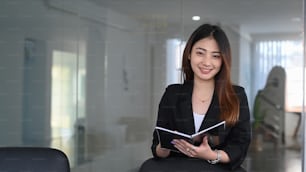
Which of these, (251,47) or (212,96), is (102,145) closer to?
(251,47)

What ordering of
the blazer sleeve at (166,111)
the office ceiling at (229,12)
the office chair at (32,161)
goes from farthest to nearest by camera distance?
the office ceiling at (229,12) < the blazer sleeve at (166,111) < the office chair at (32,161)

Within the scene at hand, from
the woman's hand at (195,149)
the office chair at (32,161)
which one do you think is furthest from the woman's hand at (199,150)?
the office chair at (32,161)

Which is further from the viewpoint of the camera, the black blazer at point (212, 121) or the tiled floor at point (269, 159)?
the tiled floor at point (269, 159)

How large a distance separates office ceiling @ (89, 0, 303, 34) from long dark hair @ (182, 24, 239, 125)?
135 cm

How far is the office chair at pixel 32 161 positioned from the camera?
0.95m

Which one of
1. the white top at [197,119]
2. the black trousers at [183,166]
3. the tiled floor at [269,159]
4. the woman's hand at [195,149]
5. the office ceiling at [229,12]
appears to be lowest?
the tiled floor at [269,159]

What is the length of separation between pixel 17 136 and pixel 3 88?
300 millimetres

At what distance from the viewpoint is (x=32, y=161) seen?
0.96 m

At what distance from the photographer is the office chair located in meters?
0.95

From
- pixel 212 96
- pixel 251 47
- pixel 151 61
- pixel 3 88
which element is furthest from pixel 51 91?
pixel 212 96

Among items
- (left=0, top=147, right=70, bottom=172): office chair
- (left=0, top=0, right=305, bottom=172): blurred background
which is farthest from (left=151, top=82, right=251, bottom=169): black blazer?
(left=0, top=0, right=305, bottom=172): blurred background

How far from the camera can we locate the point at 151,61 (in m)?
2.52

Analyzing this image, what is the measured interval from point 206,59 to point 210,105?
116mm

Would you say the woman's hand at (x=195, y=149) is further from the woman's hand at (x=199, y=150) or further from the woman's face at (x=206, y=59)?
the woman's face at (x=206, y=59)
